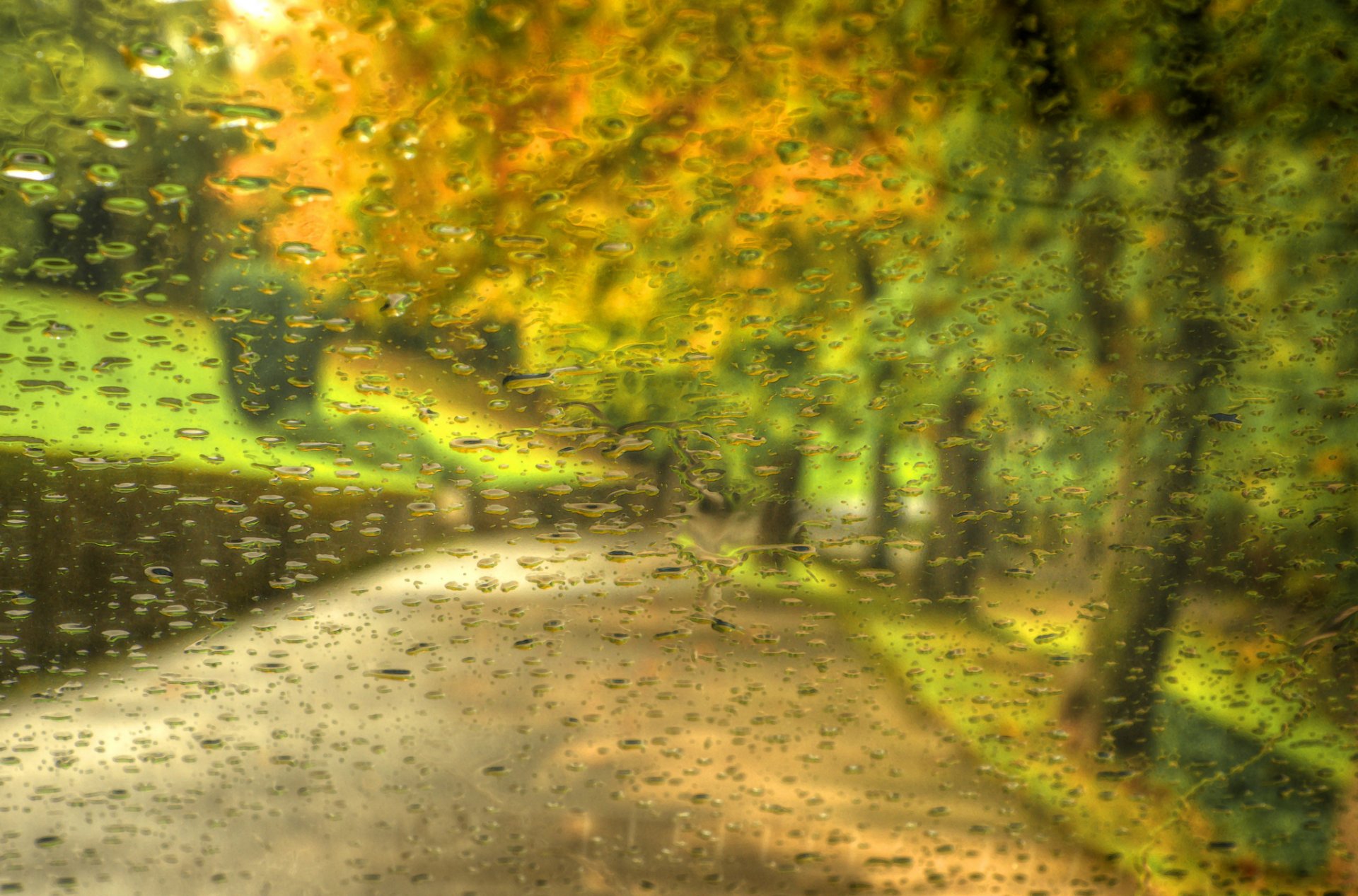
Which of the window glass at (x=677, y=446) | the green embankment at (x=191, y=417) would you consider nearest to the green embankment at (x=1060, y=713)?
the window glass at (x=677, y=446)

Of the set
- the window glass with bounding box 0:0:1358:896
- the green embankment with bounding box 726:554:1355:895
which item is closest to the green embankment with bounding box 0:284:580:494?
the window glass with bounding box 0:0:1358:896

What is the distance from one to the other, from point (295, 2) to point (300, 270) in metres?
0.14

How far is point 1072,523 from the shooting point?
1.90 ft

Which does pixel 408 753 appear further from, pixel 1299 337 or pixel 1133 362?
pixel 1299 337

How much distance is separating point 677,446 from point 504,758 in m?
0.23

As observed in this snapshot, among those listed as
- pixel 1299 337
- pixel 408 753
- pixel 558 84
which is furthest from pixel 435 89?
pixel 1299 337

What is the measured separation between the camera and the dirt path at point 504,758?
0.55 meters

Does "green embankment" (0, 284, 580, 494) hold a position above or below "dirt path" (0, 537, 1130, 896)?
above

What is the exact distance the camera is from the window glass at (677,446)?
0.50 metres

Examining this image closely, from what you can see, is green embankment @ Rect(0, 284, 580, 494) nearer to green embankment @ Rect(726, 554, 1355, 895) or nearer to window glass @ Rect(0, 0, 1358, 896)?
window glass @ Rect(0, 0, 1358, 896)

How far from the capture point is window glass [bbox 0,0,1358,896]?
1.65ft

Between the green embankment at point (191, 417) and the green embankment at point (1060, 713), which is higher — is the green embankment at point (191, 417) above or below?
above

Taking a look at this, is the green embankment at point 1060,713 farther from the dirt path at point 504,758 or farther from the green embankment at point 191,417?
the green embankment at point 191,417

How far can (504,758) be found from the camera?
1.87 ft
